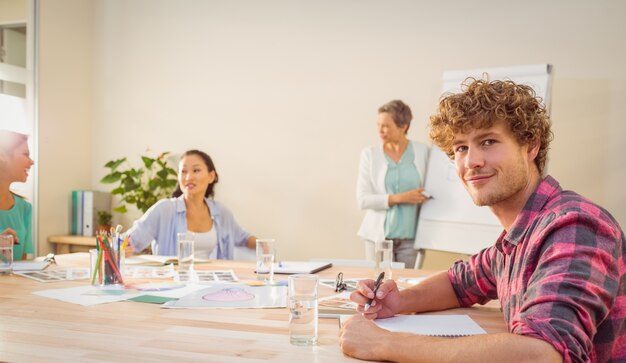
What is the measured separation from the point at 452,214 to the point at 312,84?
1.59 meters

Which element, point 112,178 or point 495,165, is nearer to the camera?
point 495,165

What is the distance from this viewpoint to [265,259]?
2.17 metres

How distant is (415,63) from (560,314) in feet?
11.3

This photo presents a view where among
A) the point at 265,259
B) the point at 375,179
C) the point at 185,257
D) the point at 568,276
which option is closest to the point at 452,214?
the point at 375,179

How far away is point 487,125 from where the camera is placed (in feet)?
4.66

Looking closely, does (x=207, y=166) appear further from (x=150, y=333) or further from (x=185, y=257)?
(x=150, y=333)

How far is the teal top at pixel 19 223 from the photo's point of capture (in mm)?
2952

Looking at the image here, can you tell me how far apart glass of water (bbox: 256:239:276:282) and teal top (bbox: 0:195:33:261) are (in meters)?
1.47

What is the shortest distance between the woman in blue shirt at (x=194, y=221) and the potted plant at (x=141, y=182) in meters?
1.35

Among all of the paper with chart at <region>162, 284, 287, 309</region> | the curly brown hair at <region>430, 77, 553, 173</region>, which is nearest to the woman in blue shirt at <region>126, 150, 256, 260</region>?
the paper with chart at <region>162, 284, 287, 309</region>

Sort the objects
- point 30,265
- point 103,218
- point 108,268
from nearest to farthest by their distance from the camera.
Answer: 1. point 108,268
2. point 30,265
3. point 103,218

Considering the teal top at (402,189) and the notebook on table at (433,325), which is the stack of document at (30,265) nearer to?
the notebook on table at (433,325)

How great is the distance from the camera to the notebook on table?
1340 mm

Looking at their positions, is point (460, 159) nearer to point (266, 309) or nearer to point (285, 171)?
point (266, 309)
